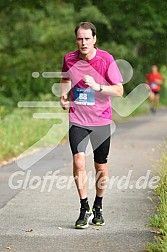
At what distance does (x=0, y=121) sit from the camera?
667 inches

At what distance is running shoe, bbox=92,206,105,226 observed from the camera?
8.77 m

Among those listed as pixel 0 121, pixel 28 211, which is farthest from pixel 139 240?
pixel 0 121

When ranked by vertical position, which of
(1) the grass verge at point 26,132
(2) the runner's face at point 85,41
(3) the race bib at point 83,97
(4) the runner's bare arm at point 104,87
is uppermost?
(2) the runner's face at point 85,41

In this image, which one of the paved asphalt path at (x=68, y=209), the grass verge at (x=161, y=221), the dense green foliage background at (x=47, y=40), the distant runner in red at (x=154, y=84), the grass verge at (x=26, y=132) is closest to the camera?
the grass verge at (x=161, y=221)

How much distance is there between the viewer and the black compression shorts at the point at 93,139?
8688mm

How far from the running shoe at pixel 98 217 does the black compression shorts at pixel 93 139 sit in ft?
1.57

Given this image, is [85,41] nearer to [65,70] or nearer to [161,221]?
[65,70]

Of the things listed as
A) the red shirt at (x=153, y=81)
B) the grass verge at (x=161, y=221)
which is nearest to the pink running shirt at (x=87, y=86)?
the grass verge at (x=161, y=221)

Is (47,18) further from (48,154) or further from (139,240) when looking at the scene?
(139,240)

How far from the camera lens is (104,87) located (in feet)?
27.7

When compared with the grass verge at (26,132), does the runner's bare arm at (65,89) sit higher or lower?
higher

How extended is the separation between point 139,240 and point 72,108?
1.59 m

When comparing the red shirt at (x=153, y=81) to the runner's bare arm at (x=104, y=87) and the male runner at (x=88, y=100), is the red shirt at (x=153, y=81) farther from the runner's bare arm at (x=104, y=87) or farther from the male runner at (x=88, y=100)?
the runner's bare arm at (x=104, y=87)

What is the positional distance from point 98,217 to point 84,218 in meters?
0.25
